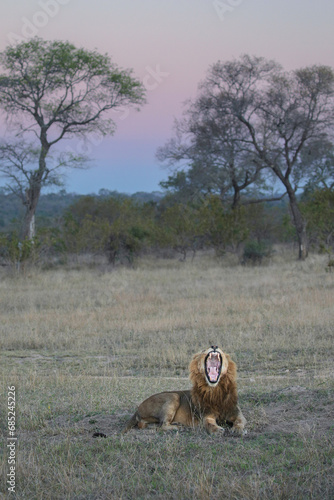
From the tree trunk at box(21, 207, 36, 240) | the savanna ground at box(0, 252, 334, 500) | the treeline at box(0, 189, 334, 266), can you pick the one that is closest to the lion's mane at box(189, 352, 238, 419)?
the savanna ground at box(0, 252, 334, 500)

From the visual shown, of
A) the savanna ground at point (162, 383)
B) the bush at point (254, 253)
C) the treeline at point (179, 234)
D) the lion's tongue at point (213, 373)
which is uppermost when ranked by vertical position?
the treeline at point (179, 234)

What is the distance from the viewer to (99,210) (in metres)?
44.2

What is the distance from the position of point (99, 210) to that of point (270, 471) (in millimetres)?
40919

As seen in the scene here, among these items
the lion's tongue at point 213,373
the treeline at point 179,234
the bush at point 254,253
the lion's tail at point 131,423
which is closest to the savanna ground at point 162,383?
the lion's tail at point 131,423

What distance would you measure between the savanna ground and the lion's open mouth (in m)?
0.50

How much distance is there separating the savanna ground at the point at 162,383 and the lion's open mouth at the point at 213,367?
502mm

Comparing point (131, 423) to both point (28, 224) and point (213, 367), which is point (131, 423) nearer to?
point (213, 367)

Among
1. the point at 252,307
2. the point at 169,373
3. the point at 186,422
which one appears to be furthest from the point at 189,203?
the point at 186,422

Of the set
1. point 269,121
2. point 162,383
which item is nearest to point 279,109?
point 269,121

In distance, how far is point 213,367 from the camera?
4.74 metres

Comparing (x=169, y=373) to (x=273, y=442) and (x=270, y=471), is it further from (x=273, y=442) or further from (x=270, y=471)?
(x=270, y=471)

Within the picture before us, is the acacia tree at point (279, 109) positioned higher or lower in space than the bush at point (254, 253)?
higher

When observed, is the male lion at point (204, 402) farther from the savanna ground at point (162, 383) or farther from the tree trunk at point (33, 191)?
the tree trunk at point (33, 191)

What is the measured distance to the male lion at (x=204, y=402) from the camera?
475cm
